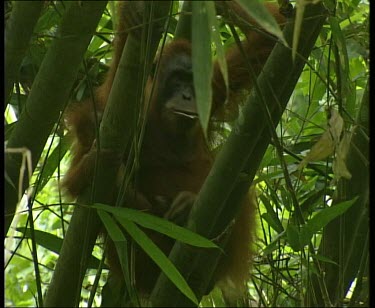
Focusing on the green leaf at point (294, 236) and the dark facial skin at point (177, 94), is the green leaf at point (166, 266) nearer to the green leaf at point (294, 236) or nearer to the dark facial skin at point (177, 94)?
the green leaf at point (294, 236)

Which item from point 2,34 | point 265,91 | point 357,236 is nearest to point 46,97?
point 2,34

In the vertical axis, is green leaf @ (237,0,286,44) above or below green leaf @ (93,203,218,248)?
above

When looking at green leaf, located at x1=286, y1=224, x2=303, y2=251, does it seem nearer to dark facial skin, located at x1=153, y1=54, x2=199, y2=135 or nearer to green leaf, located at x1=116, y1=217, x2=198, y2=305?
A: green leaf, located at x1=116, y1=217, x2=198, y2=305

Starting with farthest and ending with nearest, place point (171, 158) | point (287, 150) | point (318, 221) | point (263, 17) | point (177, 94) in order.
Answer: point (171, 158), point (177, 94), point (287, 150), point (318, 221), point (263, 17)

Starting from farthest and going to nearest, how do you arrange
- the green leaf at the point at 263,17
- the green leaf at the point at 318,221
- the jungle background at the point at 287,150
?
the green leaf at the point at 318,221 < the jungle background at the point at 287,150 < the green leaf at the point at 263,17

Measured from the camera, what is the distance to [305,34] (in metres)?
1.64

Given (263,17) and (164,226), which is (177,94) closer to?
(164,226)

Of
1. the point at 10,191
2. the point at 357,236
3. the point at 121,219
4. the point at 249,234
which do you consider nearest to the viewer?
the point at 10,191

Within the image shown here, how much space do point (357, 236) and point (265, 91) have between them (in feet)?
1.90

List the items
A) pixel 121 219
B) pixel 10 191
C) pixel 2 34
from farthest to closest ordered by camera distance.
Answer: pixel 121 219 → pixel 10 191 → pixel 2 34

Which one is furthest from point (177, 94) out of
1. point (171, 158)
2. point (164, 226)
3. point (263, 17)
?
point (263, 17)

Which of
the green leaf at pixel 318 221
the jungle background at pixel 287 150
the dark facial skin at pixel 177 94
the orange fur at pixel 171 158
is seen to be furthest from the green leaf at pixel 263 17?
the dark facial skin at pixel 177 94

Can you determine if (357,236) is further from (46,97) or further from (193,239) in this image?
(46,97)

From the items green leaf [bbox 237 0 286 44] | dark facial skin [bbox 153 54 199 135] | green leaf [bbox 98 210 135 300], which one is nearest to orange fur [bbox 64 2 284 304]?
dark facial skin [bbox 153 54 199 135]
